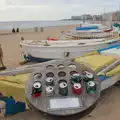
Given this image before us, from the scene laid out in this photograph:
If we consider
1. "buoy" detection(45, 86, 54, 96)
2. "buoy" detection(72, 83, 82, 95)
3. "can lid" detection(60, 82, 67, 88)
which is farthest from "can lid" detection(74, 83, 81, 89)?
"buoy" detection(45, 86, 54, 96)

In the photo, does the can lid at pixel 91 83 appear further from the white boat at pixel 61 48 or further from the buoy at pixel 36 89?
the white boat at pixel 61 48

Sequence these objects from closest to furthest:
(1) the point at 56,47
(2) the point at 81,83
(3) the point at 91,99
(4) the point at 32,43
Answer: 1. (3) the point at 91,99
2. (2) the point at 81,83
3. (1) the point at 56,47
4. (4) the point at 32,43

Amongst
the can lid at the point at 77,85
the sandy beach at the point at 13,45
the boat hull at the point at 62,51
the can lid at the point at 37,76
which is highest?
the can lid at the point at 37,76

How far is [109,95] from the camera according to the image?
5355 mm

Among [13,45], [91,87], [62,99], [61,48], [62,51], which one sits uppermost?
[91,87]

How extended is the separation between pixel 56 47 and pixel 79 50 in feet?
2.92

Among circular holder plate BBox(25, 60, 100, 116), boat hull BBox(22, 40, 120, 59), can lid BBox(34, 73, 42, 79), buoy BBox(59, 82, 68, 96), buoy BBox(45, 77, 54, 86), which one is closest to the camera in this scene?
circular holder plate BBox(25, 60, 100, 116)

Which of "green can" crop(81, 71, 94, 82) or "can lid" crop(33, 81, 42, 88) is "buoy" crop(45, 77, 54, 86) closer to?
"can lid" crop(33, 81, 42, 88)

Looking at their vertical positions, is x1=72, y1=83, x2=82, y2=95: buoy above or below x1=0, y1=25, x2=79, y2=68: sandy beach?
above

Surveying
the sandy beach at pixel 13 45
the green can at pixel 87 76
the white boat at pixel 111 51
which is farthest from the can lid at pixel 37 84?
the sandy beach at pixel 13 45

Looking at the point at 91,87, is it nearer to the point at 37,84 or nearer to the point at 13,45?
the point at 37,84

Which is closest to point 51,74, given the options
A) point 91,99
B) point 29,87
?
point 29,87

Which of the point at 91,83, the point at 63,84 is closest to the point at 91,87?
the point at 91,83

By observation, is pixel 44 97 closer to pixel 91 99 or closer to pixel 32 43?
pixel 91 99
